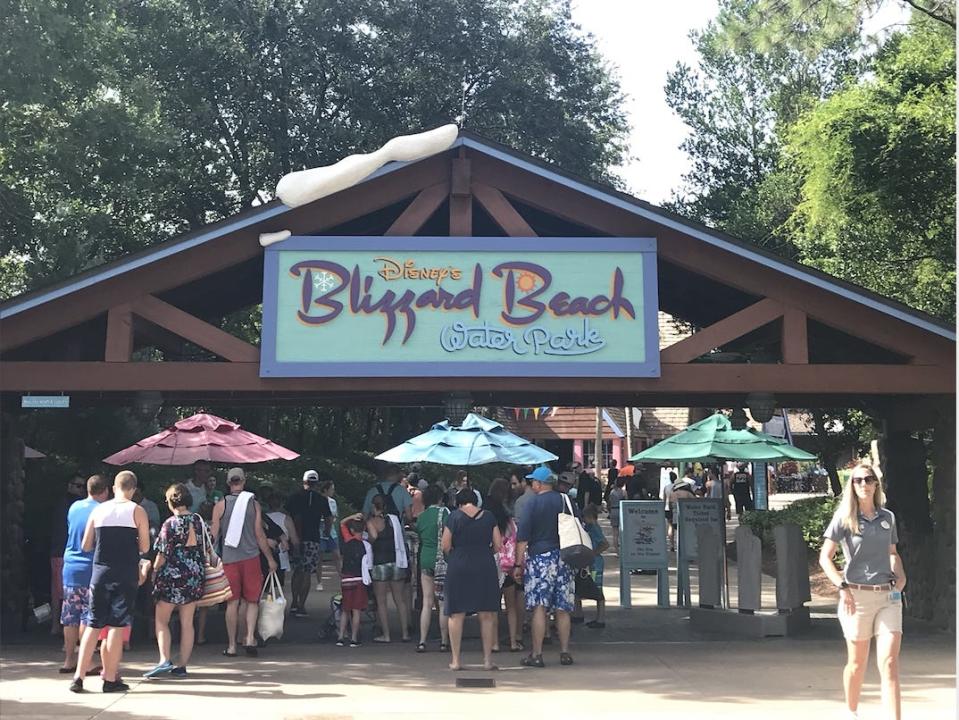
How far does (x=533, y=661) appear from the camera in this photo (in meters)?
10.8

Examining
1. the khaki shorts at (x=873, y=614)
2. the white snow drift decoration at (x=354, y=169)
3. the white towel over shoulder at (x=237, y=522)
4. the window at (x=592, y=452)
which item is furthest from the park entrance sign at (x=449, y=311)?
the window at (x=592, y=452)

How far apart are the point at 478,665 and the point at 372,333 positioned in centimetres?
327

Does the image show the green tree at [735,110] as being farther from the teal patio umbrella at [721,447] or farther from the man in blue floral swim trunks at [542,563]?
the man in blue floral swim trunks at [542,563]

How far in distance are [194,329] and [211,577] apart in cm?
244

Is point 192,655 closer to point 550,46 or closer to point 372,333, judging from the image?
point 372,333

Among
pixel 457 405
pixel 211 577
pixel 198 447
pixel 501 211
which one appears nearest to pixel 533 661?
pixel 457 405

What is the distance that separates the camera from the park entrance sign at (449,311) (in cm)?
1141

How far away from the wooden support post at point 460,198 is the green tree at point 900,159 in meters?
7.89

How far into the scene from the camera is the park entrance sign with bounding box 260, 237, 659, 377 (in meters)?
11.4

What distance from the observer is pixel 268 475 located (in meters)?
24.4

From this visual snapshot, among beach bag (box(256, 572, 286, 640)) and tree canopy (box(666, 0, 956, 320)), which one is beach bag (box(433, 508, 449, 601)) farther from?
tree canopy (box(666, 0, 956, 320))

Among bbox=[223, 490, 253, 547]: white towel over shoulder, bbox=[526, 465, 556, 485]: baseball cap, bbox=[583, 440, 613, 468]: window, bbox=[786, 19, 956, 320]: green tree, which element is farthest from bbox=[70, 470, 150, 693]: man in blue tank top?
bbox=[583, 440, 613, 468]: window

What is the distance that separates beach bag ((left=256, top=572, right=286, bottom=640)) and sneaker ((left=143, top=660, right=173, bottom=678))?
4.52 ft

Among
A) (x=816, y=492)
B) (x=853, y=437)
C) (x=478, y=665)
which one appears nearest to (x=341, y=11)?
(x=853, y=437)
